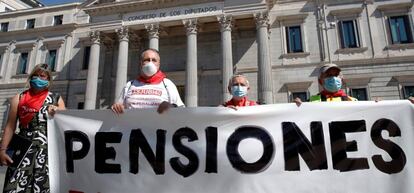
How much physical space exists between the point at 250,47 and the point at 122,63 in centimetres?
996

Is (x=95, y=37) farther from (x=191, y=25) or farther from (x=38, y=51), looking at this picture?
(x=38, y=51)

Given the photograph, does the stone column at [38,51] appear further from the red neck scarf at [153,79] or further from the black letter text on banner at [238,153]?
the black letter text on banner at [238,153]

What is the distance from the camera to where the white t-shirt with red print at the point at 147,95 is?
4113 mm

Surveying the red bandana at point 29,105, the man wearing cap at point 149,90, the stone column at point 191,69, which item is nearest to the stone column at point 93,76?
the stone column at point 191,69

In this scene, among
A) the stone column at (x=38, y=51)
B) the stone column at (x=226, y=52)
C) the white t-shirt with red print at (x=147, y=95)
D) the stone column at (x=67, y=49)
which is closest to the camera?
the white t-shirt with red print at (x=147, y=95)

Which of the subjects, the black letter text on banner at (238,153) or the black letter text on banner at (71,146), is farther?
the black letter text on banner at (71,146)

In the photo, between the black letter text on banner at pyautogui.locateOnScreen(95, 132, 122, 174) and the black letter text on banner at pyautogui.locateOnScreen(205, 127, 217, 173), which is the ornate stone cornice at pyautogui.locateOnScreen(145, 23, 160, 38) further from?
the black letter text on banner at pyautogui.locateOnScreen(205, 127, 217, 173)

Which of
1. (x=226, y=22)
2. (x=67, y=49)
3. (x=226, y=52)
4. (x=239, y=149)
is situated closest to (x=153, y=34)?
(x=226, y=22)

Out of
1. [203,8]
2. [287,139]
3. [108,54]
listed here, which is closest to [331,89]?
[287,139]

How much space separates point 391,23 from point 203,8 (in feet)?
43.6

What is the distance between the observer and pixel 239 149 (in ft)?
12.4

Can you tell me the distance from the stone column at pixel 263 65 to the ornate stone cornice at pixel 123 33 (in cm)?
1000

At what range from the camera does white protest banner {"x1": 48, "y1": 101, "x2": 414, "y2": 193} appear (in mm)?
3576

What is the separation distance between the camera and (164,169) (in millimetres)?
3717
